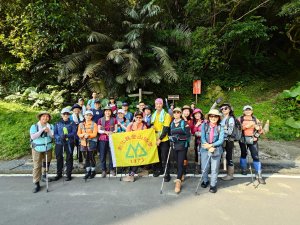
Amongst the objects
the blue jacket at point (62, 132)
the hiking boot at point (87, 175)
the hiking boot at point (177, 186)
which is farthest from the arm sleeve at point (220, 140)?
the blue jacket at point (62, 132)

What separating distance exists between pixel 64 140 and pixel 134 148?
5.70ft

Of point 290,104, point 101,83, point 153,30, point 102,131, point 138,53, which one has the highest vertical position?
point 153,30

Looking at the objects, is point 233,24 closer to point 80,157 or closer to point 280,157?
point 280,157

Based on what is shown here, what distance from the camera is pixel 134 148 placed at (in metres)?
6.22

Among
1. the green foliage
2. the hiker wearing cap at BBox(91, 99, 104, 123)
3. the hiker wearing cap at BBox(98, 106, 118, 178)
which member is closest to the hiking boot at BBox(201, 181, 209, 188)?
the hiker wearing cap at BBox(98, 106, 118, 178)

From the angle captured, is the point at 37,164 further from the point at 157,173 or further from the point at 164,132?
the point at 164,132

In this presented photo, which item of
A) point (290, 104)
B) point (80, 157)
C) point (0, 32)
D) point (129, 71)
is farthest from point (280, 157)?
point (0, 32)

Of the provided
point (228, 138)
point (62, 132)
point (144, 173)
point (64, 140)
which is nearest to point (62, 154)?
point (64, 140)

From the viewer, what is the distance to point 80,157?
732 cm

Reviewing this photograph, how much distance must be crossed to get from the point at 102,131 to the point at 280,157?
5151mm

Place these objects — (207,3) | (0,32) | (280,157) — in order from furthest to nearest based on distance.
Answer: (0,32)
(207,3)
(280,157)

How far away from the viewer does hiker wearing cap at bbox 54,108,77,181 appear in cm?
615

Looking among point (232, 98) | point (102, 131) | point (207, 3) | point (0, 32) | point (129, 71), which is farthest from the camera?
point (232, 98)

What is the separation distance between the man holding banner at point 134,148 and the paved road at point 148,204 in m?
0.46
